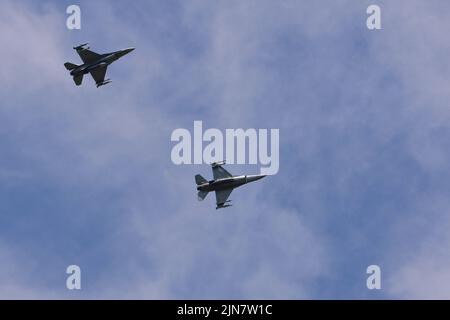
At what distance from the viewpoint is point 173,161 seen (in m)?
188
